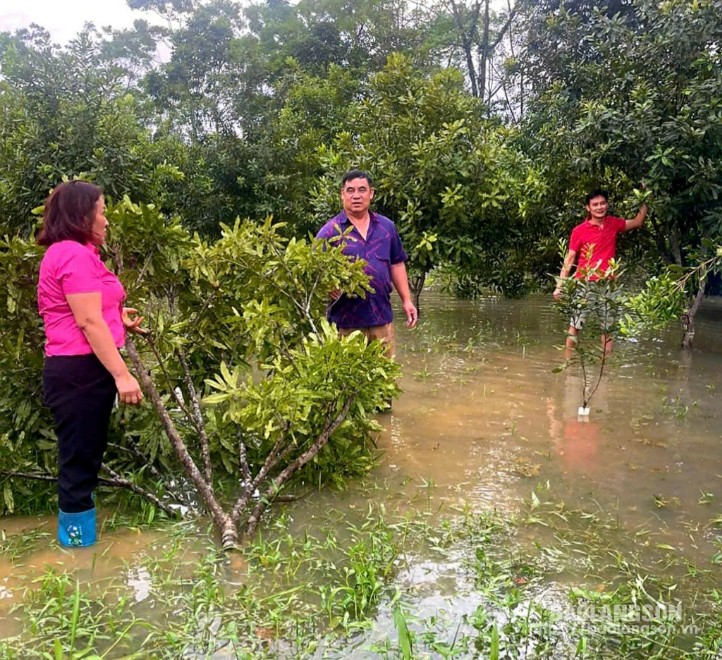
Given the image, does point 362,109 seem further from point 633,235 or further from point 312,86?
point 312,86

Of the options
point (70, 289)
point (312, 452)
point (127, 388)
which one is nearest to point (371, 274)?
point (312, 452)

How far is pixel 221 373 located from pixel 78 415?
108 centimetres

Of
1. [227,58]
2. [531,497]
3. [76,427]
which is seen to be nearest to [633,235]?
[531,497]

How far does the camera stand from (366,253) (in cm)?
487

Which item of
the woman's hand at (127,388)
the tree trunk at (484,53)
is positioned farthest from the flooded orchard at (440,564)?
the tree trunk at (484,53)

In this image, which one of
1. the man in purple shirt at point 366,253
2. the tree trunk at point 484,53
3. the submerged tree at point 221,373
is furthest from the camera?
the tree trunk at point 484,53

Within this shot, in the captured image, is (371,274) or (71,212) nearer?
(71,212)

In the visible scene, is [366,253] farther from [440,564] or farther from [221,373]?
[440,564]

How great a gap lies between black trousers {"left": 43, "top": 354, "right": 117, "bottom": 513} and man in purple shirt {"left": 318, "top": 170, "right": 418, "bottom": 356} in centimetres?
209

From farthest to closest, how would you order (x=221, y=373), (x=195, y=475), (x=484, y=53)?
1. (x=484, y=53)
2. (x=221, y=373)
3. (x=195, y=475)

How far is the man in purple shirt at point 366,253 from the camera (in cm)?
479

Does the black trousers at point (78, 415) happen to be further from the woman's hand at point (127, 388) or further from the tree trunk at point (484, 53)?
the tree trunk at point (484, 53)

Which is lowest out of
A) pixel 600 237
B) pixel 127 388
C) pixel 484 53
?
pixel 127 388

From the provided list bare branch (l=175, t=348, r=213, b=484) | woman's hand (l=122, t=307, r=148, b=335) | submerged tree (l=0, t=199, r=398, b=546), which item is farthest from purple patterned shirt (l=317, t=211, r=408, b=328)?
woman's hand (l=122, t=307, r=148, b=335)
